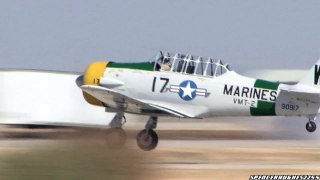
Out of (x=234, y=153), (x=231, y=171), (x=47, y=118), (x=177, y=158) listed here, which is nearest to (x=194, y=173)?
(x=231, y=171)

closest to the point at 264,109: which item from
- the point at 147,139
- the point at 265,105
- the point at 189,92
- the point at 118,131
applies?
the point at 265,105

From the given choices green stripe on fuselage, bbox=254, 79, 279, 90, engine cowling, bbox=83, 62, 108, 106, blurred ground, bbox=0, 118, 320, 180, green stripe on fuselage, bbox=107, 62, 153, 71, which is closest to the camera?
blurred ground, bbox=0, 118, 320, 180

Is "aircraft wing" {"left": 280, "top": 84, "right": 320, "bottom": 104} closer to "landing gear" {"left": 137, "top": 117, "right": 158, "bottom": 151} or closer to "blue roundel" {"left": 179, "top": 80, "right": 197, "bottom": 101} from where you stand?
"blue roundel" {"left": 179, "top": 80, "right": 197, "bottom": 101}

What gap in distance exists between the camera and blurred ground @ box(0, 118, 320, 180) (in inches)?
535

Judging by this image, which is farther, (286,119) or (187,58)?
(286,119)

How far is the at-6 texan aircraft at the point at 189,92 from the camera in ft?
69.6

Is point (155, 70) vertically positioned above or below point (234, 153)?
above

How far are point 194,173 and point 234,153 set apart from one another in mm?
4853

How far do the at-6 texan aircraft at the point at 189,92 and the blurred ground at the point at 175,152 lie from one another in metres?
0.89

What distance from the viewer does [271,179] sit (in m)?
17.6

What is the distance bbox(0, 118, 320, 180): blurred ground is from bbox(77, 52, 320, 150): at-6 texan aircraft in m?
0.89

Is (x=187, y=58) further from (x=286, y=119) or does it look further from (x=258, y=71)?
(x=258, y=71)

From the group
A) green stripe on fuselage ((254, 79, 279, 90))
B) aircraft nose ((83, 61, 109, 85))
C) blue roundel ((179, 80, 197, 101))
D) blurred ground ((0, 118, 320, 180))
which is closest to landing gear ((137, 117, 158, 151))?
blurred ground ((0, 118, 320, 180))

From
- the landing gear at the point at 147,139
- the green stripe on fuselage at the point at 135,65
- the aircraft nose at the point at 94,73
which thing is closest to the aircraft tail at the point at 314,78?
the green stripe on fuselage at the point at 135,65
